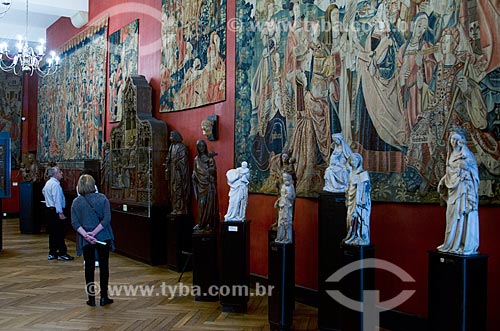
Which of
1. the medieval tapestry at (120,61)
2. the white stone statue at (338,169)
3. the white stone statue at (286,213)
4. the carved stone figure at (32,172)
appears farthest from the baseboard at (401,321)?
the carved stone figure at (32,172)

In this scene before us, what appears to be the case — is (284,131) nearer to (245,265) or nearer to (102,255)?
(245,265)

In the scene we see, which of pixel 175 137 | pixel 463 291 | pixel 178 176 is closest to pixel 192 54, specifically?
pixel 175 137

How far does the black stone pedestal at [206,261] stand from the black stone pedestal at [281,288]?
1.49 m

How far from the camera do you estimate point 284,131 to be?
26.2ft

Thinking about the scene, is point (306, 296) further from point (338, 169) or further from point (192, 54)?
point (192, 54)

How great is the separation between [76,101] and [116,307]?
10.2 m

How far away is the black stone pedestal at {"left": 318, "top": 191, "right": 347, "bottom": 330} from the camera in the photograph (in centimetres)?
614

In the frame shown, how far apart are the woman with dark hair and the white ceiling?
8545 mm

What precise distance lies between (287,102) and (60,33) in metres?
12.7

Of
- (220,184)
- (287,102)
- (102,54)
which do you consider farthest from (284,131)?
(102,54)

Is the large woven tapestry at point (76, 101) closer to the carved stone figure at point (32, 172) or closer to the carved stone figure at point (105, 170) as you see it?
the carved stone figure at point (32, 172)

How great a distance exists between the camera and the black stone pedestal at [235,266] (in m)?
7.02

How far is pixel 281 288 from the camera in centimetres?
628

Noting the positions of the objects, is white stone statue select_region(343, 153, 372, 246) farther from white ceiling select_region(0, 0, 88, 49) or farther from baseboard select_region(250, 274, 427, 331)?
white ceiling select_region(0, 0, 88, 49)
